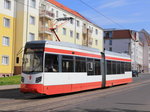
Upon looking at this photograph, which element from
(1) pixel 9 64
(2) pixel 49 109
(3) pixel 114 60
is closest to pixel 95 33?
(1) pixel 9 64

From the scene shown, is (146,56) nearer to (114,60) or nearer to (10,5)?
(10,5)

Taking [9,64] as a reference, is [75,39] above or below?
above

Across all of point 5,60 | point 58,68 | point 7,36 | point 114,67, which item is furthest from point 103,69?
point 7,36

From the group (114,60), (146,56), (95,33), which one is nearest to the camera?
(114,60)

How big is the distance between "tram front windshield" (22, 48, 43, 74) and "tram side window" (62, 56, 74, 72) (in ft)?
5.25

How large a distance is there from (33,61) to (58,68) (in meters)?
1.39

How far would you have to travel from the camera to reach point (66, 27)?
1933 inches

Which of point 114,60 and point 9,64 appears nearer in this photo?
point 114,60

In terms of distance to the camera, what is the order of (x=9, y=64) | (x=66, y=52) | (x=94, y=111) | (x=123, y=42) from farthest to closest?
1. (x=123, y=42)
2. (x=9, y=64)
3. (x=66, y=52)
4. (x=94, y=111)

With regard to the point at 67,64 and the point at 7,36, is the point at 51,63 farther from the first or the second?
the point at 7,36

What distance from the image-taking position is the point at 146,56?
111m

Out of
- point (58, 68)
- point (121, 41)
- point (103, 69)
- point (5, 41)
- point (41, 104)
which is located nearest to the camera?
point (41, 104)

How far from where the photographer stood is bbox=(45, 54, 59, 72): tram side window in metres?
12.4

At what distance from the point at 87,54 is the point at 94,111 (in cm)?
748
